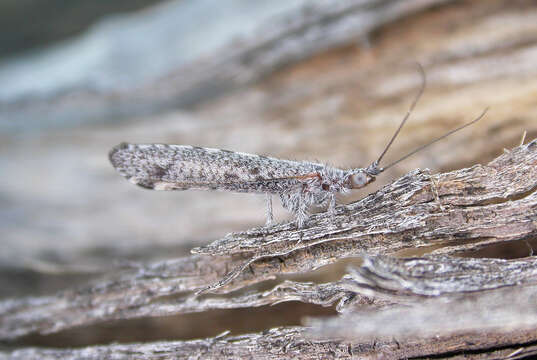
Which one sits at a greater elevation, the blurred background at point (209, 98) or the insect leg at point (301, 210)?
the blurred background at point (209, 98)

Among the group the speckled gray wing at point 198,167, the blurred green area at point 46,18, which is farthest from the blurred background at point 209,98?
the speckled gray wing at point 198,167

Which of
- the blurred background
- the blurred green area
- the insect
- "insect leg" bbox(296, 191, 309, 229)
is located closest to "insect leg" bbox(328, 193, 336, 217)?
the insect

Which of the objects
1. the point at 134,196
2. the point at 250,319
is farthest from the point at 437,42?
the point at 134,196

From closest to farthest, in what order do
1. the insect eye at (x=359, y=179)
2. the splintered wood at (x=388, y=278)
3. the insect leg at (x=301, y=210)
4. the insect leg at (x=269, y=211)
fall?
the splintered wood at (x=388, y=278)
the insect leg at (x=301, y=210)
the insect eye at (x=359, y=179)
the insect leg at (x=269, y=211)

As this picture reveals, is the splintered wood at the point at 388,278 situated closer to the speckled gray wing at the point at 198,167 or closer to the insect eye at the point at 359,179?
the insect eye at the point at 359,179

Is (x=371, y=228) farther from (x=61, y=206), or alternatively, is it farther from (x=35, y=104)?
(x=35, y=104)

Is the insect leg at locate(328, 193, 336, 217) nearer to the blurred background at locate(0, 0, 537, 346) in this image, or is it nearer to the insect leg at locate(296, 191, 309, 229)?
the insect leg at locate(296, 191, 309, 229)
